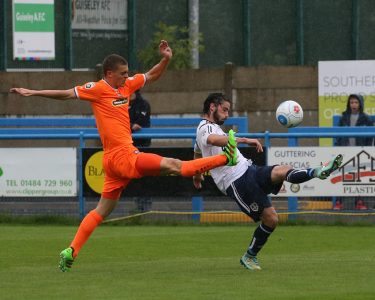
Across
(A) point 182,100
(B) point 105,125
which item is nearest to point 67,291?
(B) point 105,125

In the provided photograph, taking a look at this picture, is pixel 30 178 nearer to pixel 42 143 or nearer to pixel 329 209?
pixel 42 143

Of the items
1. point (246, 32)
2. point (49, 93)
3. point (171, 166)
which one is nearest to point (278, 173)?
point (171, 166)

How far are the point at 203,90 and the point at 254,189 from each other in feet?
40.5

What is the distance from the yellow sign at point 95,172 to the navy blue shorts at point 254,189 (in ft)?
20.3

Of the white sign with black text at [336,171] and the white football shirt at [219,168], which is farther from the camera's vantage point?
the white sign with black text at [336,171]

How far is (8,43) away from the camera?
26.5m

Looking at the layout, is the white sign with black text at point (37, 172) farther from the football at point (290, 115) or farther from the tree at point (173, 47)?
the tree at point (173, 47)

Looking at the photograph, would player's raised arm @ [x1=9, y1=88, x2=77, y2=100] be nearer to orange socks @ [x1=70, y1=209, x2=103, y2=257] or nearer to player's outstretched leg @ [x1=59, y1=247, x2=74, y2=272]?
orange socks @ [x1=70, y1=209, x2=103, y2=257]

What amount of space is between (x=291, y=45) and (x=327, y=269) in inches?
673

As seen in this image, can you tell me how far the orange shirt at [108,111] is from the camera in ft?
38.7

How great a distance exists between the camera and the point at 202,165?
11.4m

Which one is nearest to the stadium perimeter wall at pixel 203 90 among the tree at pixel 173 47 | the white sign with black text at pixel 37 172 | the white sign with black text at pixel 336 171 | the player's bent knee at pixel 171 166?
the tree at pixel 173 47

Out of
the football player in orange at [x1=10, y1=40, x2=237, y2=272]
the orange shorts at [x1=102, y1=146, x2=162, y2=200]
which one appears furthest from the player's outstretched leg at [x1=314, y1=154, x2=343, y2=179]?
the orange shorts at [x1=102, y1=146, x2=162, y2=200]

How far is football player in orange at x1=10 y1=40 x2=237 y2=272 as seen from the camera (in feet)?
37.7
